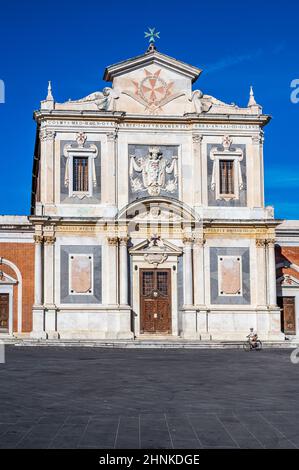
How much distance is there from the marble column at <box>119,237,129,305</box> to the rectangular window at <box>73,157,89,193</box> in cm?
322

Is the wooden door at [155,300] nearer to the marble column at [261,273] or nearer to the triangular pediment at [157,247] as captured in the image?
the triangular pediment at [157,247]

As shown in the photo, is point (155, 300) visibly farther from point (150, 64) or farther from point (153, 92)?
point (150, 64)

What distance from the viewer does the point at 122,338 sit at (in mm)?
33594

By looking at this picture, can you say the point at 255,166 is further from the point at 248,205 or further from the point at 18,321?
the point at 18,321

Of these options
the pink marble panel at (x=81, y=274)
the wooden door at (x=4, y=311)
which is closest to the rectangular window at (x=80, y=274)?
the pink marble panel at (x=81, y=274)

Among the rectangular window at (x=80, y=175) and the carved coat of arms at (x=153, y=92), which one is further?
the carved coat of arms at (x=153, y=92)

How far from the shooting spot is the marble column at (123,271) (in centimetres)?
3441

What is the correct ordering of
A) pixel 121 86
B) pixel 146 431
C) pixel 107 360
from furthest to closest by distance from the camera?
pixel 121 86 → pixel 107 360 → pixel 146 431

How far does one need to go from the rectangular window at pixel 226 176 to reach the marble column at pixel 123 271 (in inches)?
225

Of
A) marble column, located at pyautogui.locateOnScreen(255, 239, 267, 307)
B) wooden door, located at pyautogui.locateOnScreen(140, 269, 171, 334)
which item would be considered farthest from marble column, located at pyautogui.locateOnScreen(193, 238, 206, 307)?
marble column, located at pyautogui.locateOnScreen(255, 239, 267, 307)

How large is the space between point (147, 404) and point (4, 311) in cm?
2436

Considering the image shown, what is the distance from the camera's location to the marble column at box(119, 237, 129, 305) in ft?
113
